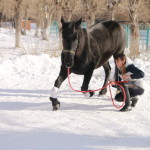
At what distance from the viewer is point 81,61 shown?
173 inches

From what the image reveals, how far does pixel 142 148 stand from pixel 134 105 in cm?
175

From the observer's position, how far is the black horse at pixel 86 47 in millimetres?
4059

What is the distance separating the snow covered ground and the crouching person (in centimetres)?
17

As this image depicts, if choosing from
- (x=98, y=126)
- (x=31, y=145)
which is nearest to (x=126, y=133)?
(x=98, y=126)

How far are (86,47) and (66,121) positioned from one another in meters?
1.27

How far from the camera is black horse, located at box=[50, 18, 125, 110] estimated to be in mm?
4059

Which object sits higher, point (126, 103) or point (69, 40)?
point (69, 40)

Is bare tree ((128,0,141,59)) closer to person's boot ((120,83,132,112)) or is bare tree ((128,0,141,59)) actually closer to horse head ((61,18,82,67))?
person's boot ((120,83,132,112))

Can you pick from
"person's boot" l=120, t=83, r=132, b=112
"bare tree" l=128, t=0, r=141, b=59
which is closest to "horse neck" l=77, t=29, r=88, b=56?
"person's boot" l=120, t=83, r=132, b=112

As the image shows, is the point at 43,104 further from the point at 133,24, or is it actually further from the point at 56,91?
the point at 133,24

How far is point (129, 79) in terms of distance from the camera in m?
4.70

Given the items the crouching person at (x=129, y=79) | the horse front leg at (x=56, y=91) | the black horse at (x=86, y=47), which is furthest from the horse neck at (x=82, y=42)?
the crouching person at (x=129, y=79)

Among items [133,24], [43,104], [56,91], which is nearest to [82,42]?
[56,91]

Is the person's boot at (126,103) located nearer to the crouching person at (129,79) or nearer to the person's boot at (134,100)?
the crouching person at (129,79)
